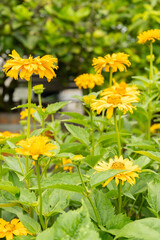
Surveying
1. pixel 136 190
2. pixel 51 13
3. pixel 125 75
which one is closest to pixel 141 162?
pixel 136 190

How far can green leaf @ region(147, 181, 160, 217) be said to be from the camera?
608mm

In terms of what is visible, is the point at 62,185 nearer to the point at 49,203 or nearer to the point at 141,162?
the point at 49,203

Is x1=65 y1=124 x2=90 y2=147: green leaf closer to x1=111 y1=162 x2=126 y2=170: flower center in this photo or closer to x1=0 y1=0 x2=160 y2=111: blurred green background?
x1=111 y1=162 x2=126 y2=170: flower center

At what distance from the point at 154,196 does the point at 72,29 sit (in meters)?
2.11

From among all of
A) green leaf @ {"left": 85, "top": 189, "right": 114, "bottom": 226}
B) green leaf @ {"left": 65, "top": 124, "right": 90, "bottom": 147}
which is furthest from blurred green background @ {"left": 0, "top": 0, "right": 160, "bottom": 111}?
green leaf @ {"left": 85, "top": 189, "right": 114, "bottom": 226}

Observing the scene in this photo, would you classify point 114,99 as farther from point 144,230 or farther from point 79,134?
point 144,230

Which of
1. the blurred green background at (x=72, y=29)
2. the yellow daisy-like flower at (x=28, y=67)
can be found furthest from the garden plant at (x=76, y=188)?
the blurred green background at (x=72, y=29)

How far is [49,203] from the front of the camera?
24.6 inches

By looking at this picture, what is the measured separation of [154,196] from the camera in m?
0.62

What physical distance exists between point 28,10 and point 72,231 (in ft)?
8.14

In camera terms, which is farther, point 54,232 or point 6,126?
point 6,126

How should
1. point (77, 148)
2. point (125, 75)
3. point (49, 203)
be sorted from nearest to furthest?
point (49, 203)
point (77, 148)
point (125, 75)

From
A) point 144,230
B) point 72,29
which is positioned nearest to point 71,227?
point 144,230

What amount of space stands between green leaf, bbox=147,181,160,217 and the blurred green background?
1851 mm
